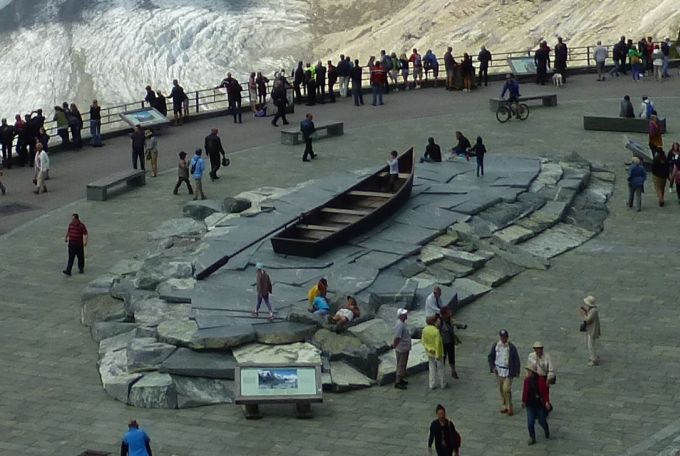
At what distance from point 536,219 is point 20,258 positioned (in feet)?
33.7

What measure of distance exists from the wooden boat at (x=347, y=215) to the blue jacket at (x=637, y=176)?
4.50 meters

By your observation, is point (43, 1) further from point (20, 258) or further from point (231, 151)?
point (20, 258)

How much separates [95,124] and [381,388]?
19.4m

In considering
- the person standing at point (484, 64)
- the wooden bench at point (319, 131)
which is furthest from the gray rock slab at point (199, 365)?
the person standing at point (484, 64)

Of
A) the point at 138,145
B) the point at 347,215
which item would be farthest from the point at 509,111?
the point at 347,215

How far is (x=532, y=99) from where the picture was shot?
44625 mm

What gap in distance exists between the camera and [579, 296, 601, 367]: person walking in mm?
24375

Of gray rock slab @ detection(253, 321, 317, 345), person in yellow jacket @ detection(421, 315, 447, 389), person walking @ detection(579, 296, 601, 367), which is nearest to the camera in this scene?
person in yellow jacket @ detection(421, 315, 447, 389)

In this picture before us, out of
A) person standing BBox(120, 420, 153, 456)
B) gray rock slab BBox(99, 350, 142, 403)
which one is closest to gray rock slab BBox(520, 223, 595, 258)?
gray rock slab BBox(99, 350, 142, 403)

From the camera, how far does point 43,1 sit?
350 feet

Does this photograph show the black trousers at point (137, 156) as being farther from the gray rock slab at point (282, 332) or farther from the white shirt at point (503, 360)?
the white shirt at point (503, 360)

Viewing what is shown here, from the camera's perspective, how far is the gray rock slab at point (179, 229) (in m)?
31.7

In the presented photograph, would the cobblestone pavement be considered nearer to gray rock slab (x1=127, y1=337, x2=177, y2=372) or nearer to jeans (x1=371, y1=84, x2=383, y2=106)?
gray rock slab (x1=127, y1=337, x2=177, y2=372)

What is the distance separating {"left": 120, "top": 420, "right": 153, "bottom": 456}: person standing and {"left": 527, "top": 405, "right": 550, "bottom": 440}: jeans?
17.0 feet
